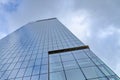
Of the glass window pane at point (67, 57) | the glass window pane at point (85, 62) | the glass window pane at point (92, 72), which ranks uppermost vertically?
the glass window pane at point (67, 57)

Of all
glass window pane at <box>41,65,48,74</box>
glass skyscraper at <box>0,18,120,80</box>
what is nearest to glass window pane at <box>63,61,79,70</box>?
glass skyscraper at <box>0,18,120,80</box>

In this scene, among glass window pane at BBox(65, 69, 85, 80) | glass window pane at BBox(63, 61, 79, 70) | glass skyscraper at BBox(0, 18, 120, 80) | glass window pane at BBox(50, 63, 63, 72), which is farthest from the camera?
glass window pane at BBox(50, 63, 63, 72)

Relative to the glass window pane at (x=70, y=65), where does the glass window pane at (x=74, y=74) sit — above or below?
below

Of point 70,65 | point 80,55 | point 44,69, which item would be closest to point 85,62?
point 70,65

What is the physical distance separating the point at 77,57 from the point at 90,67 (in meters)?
4.93

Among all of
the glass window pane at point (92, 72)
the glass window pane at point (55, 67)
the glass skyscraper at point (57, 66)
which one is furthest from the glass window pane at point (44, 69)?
the glass window pane at point (92, 72)

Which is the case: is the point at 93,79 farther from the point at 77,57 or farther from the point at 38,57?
the point at 38,57

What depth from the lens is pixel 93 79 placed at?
64.6 feet

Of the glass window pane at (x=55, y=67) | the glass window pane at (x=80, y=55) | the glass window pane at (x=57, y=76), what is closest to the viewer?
the glass window pane at (x=57, y=76)

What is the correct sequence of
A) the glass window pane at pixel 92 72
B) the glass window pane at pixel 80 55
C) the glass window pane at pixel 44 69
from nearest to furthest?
the glass window pane at pixel 92 72 → the glass window pane at pixel 44 69 → the glass window pane at pixel 80 55

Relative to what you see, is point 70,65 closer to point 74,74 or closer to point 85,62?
point 85,62

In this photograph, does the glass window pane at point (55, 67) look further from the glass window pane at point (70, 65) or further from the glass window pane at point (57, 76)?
the glass window pane at point (57, 76)

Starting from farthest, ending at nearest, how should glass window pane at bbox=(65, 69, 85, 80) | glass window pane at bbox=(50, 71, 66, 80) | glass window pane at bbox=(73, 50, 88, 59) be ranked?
glass window pane at bbox=(73, 50, 88, 59) → glass window pane at bbox=(50, 71, 66, 80) → glass window pane at bbox=(65, 69, 85, 80)

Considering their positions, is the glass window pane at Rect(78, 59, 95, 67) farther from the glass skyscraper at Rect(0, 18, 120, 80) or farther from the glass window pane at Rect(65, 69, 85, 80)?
the glass window pane at Rect(65, 69, 85, 80)
